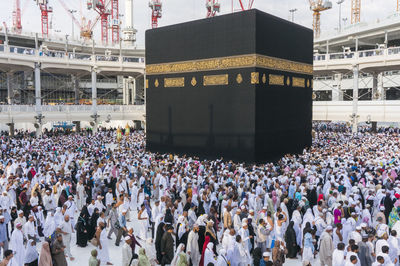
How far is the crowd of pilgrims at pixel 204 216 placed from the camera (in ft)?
19.8

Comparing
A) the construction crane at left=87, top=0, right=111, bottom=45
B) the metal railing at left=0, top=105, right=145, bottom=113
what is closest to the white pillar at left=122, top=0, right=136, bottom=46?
the construction crane at left=87, top=0, right=111, bottom=45

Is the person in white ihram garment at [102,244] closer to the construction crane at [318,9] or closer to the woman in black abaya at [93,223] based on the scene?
the woman in black abaya at [93,223]

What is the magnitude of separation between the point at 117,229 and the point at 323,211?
14.6ft

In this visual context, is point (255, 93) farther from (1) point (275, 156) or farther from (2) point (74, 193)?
(2) point (74, 193)

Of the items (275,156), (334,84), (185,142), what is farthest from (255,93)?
(334,84)

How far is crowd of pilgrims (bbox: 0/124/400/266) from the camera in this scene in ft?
19.8

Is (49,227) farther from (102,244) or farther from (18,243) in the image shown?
(102,244)

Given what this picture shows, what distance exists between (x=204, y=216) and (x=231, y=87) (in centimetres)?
979

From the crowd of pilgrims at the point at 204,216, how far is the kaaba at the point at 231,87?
10.0 feet

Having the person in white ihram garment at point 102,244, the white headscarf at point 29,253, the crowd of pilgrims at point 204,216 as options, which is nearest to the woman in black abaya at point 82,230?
the crowd of pilgrims at point 204,216

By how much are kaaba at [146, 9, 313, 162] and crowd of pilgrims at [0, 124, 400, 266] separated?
10.0 feet

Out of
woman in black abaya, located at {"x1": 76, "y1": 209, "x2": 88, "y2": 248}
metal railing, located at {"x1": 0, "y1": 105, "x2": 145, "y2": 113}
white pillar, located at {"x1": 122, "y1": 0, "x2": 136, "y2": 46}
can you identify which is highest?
white pillar, located at {"x1": 122, "y1": 0, "x2": 136, "y2": 46}

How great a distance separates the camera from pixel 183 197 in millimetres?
9469

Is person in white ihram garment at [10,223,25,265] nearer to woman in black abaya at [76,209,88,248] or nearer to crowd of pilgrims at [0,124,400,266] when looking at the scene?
crowd of pilgrims at [0,124,400,266]
